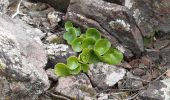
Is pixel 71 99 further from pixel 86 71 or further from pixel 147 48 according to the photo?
pixel 147 48

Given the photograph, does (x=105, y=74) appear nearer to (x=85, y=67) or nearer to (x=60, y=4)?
(x=85, y=67)

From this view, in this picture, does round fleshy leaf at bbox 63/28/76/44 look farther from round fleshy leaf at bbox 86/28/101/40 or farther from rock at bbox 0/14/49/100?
rock at bbox 0/14/49/100

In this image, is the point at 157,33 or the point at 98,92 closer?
the point at 98,92

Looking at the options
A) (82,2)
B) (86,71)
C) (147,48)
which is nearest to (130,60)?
(147,48)

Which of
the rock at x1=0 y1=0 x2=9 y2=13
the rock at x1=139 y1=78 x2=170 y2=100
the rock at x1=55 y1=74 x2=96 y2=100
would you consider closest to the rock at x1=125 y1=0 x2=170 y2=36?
the rock at x1=139 y1=78 x2=170 y2=100

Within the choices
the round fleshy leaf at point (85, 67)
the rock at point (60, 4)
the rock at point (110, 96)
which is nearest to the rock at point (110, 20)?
the rock at point (60, 4)

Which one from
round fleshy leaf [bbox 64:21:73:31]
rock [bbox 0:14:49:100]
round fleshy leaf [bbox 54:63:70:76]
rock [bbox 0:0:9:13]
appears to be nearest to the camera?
rock [bbox 0:14:49:100]
